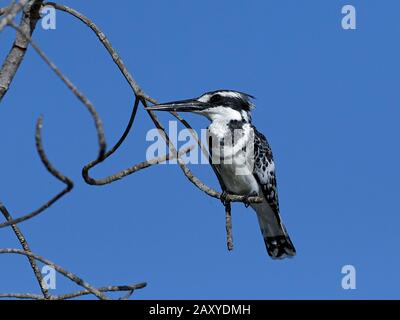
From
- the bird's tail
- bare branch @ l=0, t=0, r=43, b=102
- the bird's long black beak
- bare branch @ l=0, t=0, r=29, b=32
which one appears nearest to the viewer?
bare branch @ l=0, t=0, r=29, b=32

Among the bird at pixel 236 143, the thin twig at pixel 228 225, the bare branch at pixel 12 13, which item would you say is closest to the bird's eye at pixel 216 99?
the bird at pixel 236 143

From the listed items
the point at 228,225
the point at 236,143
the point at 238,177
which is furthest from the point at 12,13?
the point at 238,177

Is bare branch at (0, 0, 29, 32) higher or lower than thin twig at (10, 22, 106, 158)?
higher

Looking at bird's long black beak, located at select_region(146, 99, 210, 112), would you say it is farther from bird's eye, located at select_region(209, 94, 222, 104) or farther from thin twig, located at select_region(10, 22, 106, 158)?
thin twig, located at select_region(10, 22, 106, 158)

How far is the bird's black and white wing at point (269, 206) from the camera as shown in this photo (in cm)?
757

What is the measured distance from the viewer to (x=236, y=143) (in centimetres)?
727

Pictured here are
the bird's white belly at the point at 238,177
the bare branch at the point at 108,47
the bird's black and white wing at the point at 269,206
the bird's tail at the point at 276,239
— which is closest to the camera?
the bare branch at the point at 108,47

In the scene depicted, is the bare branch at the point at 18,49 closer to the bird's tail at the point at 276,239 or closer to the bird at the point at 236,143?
the bird at the point at 236,143

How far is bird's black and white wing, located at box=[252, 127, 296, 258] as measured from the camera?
757 cm

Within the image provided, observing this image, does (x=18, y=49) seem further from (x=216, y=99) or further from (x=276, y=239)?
(x=276, y=239)

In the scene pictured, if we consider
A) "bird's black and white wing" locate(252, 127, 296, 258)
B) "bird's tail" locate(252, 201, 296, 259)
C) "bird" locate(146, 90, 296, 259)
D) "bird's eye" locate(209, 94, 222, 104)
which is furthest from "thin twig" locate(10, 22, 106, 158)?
"bird's tail" locate(252, 201, 296, 259)

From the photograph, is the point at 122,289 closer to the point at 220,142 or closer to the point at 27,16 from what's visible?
Answer: the point at 27,16
